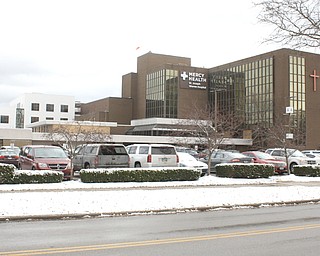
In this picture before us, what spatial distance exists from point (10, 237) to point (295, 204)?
→ 1009 centimetres

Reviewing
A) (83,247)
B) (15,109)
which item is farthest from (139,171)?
(15,109)

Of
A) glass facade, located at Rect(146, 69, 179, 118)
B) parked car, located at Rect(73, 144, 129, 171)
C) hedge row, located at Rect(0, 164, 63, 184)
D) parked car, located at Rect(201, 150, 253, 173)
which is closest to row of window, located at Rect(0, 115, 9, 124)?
glass facade, located at Rect(146, 69, 179, 118)

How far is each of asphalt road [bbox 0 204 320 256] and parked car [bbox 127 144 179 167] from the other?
10.3 m

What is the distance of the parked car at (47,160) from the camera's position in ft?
64.8

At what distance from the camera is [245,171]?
74.7ft

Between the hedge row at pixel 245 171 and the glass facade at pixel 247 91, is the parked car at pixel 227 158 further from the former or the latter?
the glass facade at pixel 247 91

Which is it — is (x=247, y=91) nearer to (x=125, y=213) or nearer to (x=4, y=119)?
(x=4, y=119)

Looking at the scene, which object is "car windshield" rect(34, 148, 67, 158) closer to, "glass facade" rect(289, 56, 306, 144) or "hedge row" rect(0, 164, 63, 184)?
Result: "hedge row" rect(0, 164, 63, 184)

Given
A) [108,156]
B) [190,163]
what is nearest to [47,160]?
[108,156]

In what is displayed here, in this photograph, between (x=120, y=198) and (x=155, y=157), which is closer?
(x=120, y=198)

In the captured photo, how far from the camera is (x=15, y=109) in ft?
337

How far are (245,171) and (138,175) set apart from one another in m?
6.16

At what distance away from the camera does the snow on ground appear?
12.0m

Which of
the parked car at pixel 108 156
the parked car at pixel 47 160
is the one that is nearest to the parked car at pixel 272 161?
the parked car at pixel 108 156
